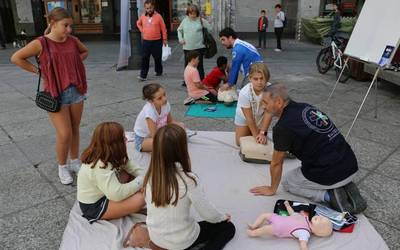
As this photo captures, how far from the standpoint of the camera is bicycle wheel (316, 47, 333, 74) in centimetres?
845

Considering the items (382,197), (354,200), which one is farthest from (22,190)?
(382,197)

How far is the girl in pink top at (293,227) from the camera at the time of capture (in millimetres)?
2533

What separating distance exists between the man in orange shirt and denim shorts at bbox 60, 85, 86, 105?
443 centimetres

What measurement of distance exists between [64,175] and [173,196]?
186 centimetres

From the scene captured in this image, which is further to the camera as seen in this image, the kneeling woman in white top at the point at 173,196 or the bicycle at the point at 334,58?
the bicycle at the point at 334,58

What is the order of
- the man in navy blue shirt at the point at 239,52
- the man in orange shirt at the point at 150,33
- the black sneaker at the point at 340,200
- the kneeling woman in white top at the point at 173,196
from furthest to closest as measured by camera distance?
the man in orange shirt at the point at 150,33, the man in navy blue shirt at the point at 239,52, the black sneaker at the point at 340,200, the kneeling woman in white top at the point at 173,196

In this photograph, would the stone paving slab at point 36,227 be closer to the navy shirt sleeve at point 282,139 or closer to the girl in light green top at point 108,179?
the girl in light green top at point 108,179

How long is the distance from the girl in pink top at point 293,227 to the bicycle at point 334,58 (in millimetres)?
5880

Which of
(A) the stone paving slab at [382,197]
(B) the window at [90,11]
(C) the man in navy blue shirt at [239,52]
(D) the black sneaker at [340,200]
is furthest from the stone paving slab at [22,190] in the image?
(B) the window at [90,11]

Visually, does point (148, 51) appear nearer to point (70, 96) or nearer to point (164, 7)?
point (70, 96)

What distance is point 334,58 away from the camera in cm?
824

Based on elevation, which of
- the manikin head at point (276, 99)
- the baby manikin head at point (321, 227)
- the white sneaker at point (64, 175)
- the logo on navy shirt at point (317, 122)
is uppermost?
the manikin head at point (276, 99)

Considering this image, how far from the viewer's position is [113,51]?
42.2ft

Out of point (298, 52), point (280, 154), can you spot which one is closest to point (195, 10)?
point (280, 154)
